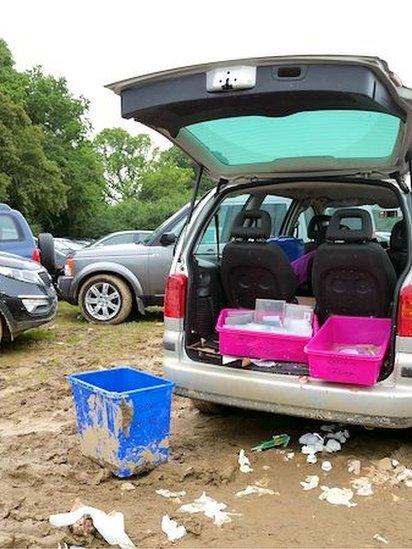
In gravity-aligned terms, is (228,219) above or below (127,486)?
above

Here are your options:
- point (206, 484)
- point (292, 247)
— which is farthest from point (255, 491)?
point (292, 247)

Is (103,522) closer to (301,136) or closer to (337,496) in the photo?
(337,496)

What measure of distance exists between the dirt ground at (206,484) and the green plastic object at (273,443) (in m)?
0.06

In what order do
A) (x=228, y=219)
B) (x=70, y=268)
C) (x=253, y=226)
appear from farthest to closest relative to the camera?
(x=70, y=268) → (x=228, y=219) → (x=253, y=226)

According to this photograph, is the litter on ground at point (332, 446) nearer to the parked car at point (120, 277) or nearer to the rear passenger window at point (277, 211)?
the rear passenger window at point (277, 211)

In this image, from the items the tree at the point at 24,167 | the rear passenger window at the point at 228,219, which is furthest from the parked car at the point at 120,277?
the tree at the point at 24,167

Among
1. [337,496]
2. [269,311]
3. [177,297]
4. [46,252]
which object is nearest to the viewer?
[337,496]

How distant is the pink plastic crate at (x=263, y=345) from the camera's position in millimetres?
4164

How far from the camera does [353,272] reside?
4.26 meters

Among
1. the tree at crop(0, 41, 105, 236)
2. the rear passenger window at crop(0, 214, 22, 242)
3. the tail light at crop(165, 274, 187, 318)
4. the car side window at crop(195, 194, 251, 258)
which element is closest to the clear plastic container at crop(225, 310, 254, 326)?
the tail light at crop(165, 274, 187, 318)

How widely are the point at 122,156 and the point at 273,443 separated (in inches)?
2524

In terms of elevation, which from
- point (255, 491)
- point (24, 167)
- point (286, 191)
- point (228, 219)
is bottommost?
point (255, 491)

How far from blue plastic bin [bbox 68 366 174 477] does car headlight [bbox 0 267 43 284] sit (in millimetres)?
3476

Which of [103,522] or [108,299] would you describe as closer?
[103,522]
